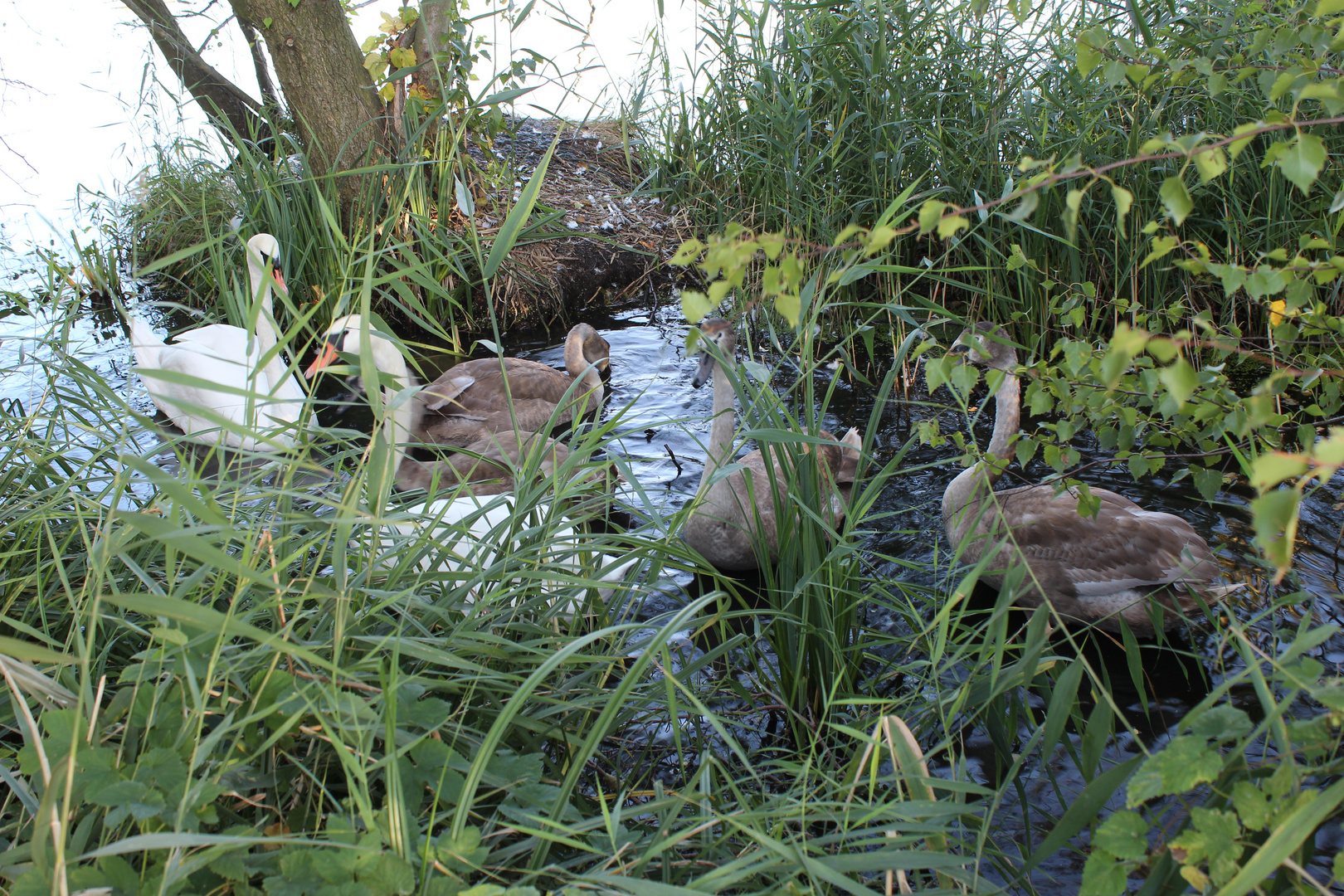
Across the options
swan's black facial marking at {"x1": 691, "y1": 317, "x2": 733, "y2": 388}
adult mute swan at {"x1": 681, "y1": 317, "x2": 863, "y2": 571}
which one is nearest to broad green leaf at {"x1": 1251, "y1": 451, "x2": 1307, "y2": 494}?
adult mute swan at {"x1": 681, "y1": 317, "x2": 863, "y2": 571}

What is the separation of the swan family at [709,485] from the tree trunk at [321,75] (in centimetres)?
172

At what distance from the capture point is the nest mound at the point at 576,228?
6988mm

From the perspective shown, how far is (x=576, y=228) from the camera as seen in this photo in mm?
7688

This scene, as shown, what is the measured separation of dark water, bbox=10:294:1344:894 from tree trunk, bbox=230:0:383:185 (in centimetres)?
191

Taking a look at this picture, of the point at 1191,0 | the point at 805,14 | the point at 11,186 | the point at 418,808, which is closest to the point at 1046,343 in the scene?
the point at 1191,0

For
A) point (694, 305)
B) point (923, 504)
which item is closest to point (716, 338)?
point (923, 504)

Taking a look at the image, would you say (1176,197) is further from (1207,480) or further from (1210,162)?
(1207,480)

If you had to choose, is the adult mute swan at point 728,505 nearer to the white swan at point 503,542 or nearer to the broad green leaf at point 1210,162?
the white swan at point 503,542

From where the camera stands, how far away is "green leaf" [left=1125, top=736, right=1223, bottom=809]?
1.27m

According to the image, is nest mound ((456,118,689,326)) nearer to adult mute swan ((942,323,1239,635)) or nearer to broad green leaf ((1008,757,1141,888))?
adult mute swan ((942,323,1239,635))

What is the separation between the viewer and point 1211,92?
1621mm

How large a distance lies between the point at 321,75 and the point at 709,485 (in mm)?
5641

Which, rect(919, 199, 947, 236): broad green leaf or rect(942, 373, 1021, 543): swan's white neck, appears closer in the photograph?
rect(919, 199, 947, 236): broad green leaf

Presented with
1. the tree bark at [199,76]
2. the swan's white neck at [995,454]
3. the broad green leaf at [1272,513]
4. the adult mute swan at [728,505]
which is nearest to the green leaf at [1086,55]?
the broad green leaf at [1272,513]
